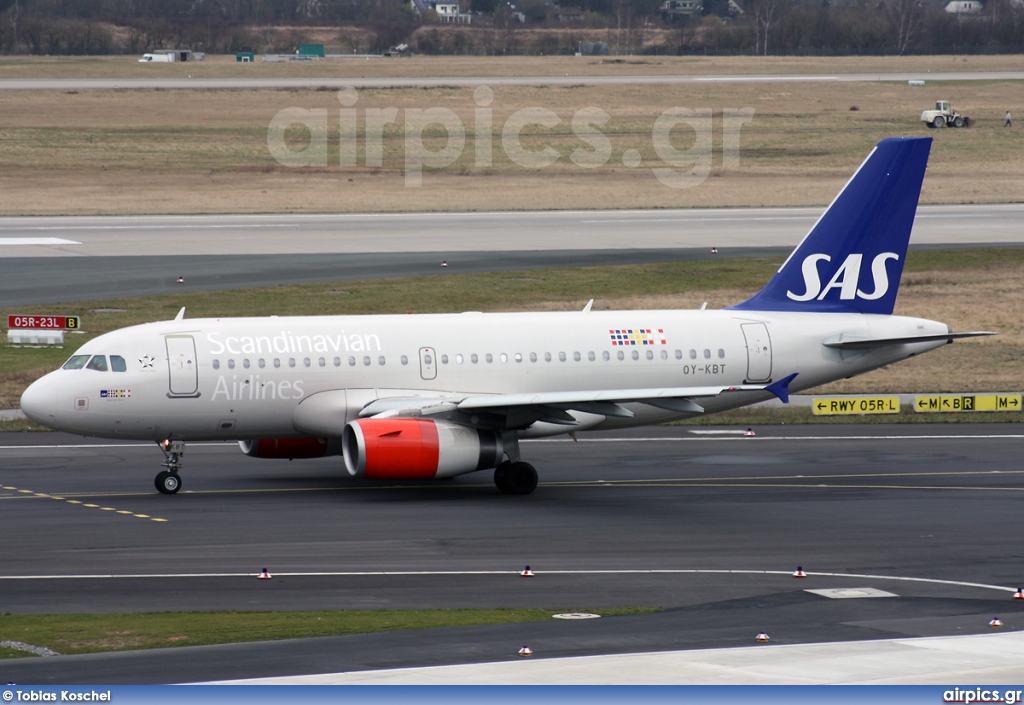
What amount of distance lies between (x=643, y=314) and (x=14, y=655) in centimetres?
2127

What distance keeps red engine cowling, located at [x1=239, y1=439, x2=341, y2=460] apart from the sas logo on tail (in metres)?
13.2

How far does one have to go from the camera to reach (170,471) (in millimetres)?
35406

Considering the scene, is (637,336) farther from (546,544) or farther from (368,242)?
(368,242)

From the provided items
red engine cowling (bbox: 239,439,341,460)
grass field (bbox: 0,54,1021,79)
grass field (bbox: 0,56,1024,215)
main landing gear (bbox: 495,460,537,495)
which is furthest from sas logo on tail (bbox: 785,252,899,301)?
grass field (bbox: 0,54,1021,79)

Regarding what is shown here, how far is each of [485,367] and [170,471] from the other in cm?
824

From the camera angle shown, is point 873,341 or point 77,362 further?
point 873,341

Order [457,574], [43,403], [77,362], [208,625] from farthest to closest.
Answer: [77,362] < [43,403] < [457,574] < [208,625]

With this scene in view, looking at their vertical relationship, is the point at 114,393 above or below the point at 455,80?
below

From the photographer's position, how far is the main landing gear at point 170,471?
35094 mm

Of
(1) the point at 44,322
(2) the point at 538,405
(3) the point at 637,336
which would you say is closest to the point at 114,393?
(2) the point at 538,405

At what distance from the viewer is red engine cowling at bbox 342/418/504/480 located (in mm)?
32938

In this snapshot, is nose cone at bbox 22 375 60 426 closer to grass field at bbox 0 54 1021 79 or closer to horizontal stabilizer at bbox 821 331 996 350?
horizontal stabilizer at bbox 821 331 996 350

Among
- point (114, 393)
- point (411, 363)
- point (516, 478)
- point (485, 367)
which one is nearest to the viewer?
point (114, 393)

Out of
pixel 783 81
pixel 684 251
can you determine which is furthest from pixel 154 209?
pixel 783 81
